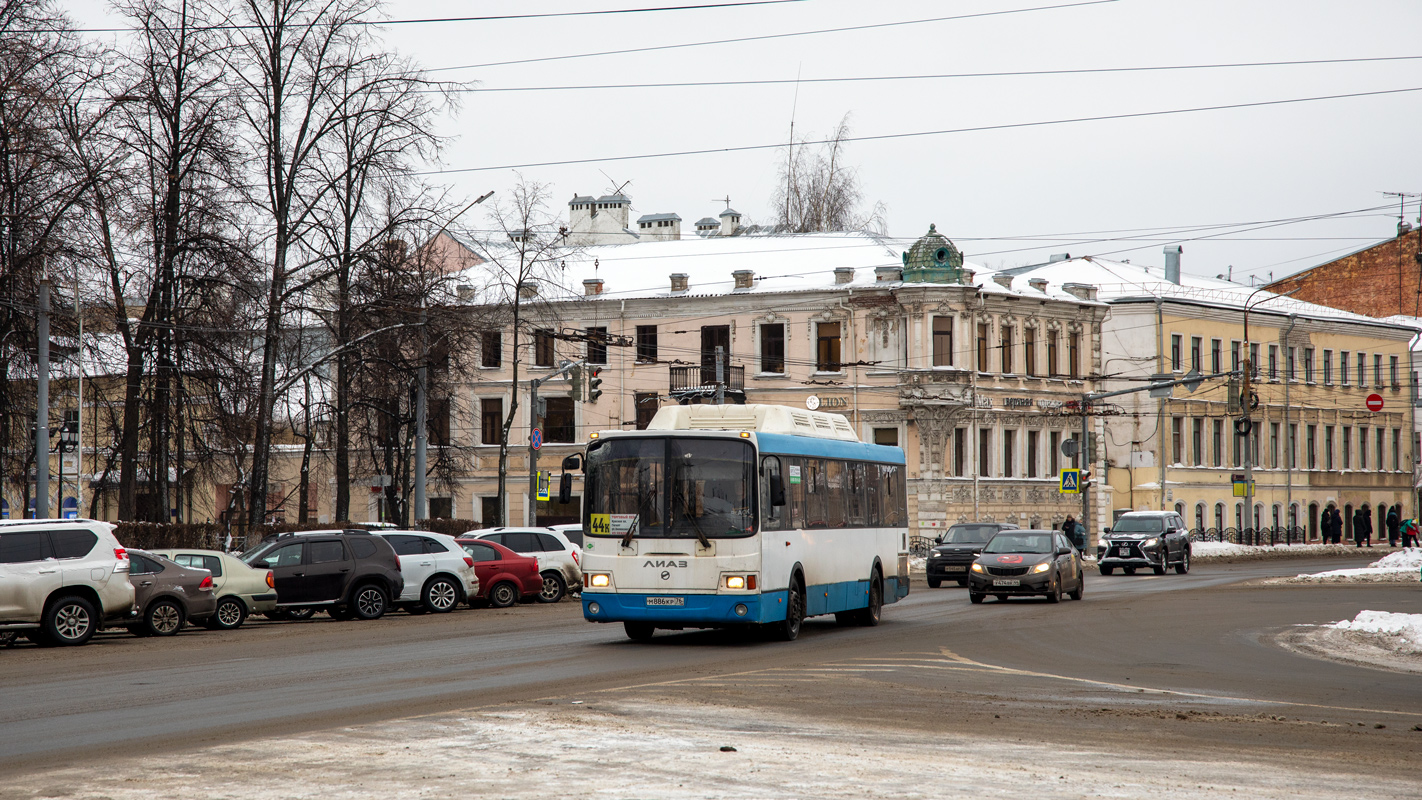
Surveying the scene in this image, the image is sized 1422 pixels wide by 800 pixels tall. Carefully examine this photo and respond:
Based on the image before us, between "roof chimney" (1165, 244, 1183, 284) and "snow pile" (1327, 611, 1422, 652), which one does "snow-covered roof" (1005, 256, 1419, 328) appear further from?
"snow pile" (1327, 611, 1422, 652)

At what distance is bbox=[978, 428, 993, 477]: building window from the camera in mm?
59250

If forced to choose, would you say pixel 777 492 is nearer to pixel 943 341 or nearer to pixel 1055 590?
pixel 1055 590

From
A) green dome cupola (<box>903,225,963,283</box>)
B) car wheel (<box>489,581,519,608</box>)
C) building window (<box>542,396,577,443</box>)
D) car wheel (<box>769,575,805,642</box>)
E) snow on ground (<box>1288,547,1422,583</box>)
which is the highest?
green dome cupola (<box>903,225,963,283</box>)

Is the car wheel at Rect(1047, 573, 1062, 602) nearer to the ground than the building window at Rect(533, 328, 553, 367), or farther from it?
nearer to the ground

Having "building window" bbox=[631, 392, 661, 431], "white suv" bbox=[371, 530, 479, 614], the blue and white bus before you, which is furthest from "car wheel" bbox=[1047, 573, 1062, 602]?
"building window" bbox=[631, 392, 661, 431]

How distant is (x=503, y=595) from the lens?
31500 mm

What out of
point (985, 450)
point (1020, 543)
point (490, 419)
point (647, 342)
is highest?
point (647, 342)

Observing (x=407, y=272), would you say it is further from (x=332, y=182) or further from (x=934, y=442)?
(x=934, y=442)

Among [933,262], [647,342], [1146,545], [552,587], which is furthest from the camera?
[647,342]

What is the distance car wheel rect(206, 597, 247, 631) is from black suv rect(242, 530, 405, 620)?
1.23 m

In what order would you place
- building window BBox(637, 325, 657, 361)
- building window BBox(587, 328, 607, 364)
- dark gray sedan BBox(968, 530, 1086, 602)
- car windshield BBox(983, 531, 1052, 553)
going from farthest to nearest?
1. building window BBox(587, 328, 607, 364)
2. building window BBox(637, 325, 657, 361)
3. car windshield BBox(983, 531, 1052, 553)
4. dark gray sedan BBox(968, 530, 1086, 602)

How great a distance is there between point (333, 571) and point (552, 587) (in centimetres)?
650

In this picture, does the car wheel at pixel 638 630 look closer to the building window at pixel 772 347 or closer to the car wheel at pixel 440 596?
the car wheel at pixel 440 596

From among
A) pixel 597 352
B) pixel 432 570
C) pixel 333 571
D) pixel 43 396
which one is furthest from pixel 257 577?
pixel 597 352
